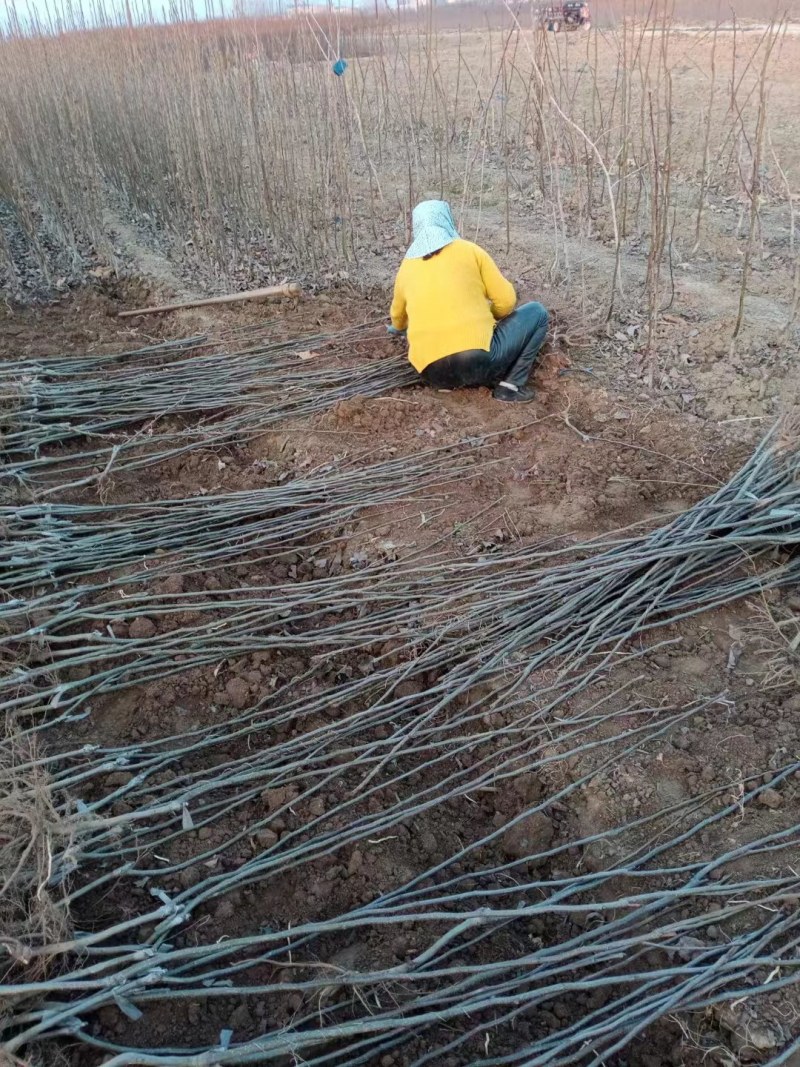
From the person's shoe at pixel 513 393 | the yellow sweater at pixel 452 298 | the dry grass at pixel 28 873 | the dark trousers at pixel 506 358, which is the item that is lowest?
the dry grass at pixel 28 873

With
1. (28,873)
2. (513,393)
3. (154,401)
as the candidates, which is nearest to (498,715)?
(28,873)

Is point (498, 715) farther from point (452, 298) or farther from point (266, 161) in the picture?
point (266, 161)

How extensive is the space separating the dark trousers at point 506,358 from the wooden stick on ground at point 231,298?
4.84 feet

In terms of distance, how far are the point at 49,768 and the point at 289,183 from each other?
4169 millimetres

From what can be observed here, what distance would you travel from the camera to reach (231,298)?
4.48 meters

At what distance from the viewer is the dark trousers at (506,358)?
334 centimetres

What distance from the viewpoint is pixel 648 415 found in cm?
324

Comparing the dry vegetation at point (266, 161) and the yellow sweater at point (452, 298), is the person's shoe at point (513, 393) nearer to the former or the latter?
the yellow sweater at point (452, 298)

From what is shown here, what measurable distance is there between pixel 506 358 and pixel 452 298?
0.38m

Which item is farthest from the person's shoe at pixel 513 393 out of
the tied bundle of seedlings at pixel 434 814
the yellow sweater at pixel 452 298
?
the tied bundle of seedlings at pixel 434 814

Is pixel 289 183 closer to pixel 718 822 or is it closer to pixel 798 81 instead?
pixel 718 822

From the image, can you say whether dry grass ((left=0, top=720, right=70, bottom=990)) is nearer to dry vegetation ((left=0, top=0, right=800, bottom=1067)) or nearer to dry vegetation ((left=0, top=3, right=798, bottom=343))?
dry vegetation ((left=0, top=0, right=800, bottom=1067))

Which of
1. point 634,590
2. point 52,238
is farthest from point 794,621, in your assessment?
point 52,238

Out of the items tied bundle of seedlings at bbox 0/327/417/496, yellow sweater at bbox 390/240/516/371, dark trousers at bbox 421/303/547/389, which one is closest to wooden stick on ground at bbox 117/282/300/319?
tied bundle of seedlings at bbox 0/327/417/496
